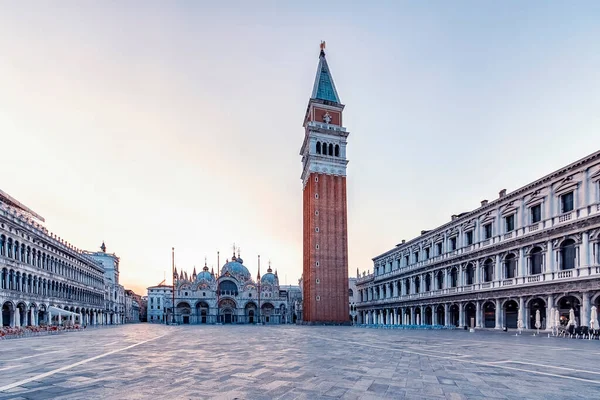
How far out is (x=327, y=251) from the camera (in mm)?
61531

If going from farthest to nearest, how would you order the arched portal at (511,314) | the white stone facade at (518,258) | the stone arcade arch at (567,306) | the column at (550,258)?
the arched portal at (511,314) < the column at (550,258) < the stone arcade arch at (567,306) < the white stone facade at (518,258)

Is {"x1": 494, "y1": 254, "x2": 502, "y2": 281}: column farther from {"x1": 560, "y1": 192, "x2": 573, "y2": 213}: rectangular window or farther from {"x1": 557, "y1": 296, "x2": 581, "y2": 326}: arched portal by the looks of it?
{"x1": 560, "y1": 192, "x2": 573, "y2": 213}: rectangular window

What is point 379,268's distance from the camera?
62031 millimetres

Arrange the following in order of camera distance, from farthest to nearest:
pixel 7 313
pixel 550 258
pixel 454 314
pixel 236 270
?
pixel 236 270 < pixel 454 314 < pixel 7 313 < pixel 550 258

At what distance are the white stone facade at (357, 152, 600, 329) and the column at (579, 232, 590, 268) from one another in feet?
0.16

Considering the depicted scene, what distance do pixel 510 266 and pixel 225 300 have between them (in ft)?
224

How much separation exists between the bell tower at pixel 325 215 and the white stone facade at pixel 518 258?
1461cm

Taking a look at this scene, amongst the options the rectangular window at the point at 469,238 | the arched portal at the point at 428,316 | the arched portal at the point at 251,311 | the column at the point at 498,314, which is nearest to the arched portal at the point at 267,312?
the arched portal at the point at 251,311

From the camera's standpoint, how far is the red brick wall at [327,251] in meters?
59.7

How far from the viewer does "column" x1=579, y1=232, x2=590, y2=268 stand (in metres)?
24.0

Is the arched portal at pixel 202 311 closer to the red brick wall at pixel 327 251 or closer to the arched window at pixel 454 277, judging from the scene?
the red brick wall at pixel 327 251

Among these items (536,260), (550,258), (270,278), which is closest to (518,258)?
(536,260)

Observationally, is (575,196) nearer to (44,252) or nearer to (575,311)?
(575,311)

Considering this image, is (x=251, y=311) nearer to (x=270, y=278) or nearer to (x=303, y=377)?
(x=270, y=278)
